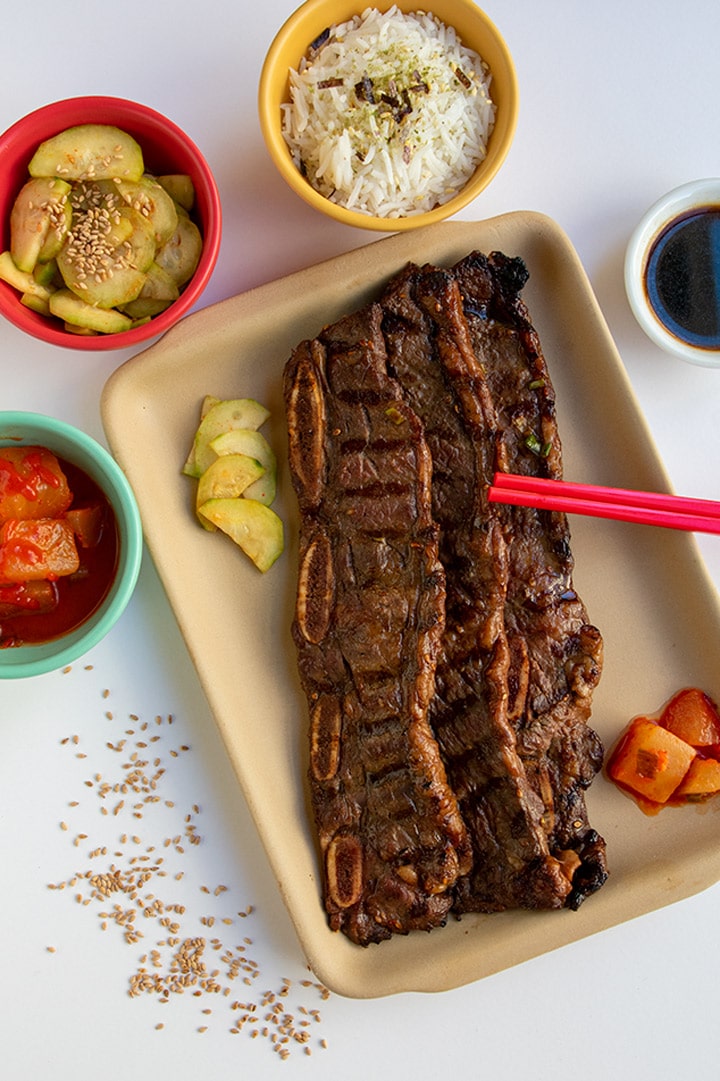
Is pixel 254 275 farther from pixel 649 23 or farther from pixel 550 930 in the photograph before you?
pixel 550 930

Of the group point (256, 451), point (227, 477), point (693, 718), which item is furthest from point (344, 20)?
point (693, 718)

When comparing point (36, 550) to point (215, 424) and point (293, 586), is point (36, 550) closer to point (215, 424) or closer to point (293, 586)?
point (215, 424)

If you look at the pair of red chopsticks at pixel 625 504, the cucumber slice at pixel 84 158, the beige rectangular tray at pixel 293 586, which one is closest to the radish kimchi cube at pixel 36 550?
the beige rectangular tray at pixel 293 586

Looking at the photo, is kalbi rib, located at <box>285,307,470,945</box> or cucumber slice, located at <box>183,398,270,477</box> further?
cucumber slice, located at <box>183,398,270,477</box>

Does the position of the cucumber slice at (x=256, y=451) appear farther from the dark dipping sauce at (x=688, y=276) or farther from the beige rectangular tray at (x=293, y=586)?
the dark dipping sauce at (x=688, y=276)

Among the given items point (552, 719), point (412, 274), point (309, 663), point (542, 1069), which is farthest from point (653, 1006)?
point (412, 274)

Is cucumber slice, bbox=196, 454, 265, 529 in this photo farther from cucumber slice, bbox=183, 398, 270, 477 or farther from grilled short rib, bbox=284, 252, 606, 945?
grilled short rib, bbox=284, 252, 606, 945

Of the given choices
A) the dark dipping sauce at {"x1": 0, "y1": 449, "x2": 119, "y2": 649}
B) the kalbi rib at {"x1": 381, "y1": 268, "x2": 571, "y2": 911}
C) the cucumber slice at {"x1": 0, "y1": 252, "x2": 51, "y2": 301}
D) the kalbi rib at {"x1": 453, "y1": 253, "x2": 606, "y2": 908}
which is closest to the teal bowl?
the dark dipping sauce at {"x1": 0, "y1": 449, "x2": 119, "y2": 649}
